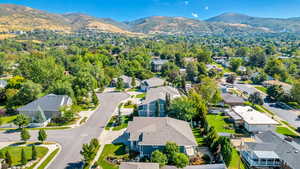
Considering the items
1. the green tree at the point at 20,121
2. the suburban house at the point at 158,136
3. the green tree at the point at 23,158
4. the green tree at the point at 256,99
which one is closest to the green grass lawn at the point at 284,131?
the green tree at the point at 256,99

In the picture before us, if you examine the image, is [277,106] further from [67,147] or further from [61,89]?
[61,89]

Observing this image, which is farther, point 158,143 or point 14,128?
point 14,128

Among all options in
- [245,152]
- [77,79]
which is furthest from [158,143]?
[77,79]

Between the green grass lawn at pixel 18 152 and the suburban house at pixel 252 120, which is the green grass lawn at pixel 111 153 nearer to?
the green grass lawn at pixel 18 152

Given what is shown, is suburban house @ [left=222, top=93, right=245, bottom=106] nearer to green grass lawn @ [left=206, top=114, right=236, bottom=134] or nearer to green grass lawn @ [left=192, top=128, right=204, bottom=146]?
green grass lawn @ [left=206, top=114, right=236, bottom=134]

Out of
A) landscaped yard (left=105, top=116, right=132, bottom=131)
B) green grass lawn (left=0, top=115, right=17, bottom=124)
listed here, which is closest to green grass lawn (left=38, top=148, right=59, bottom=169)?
landscaped yard (left=105, top=116, right=132, bottom=131)

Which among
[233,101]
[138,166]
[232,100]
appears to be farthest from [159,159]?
[232,100]
